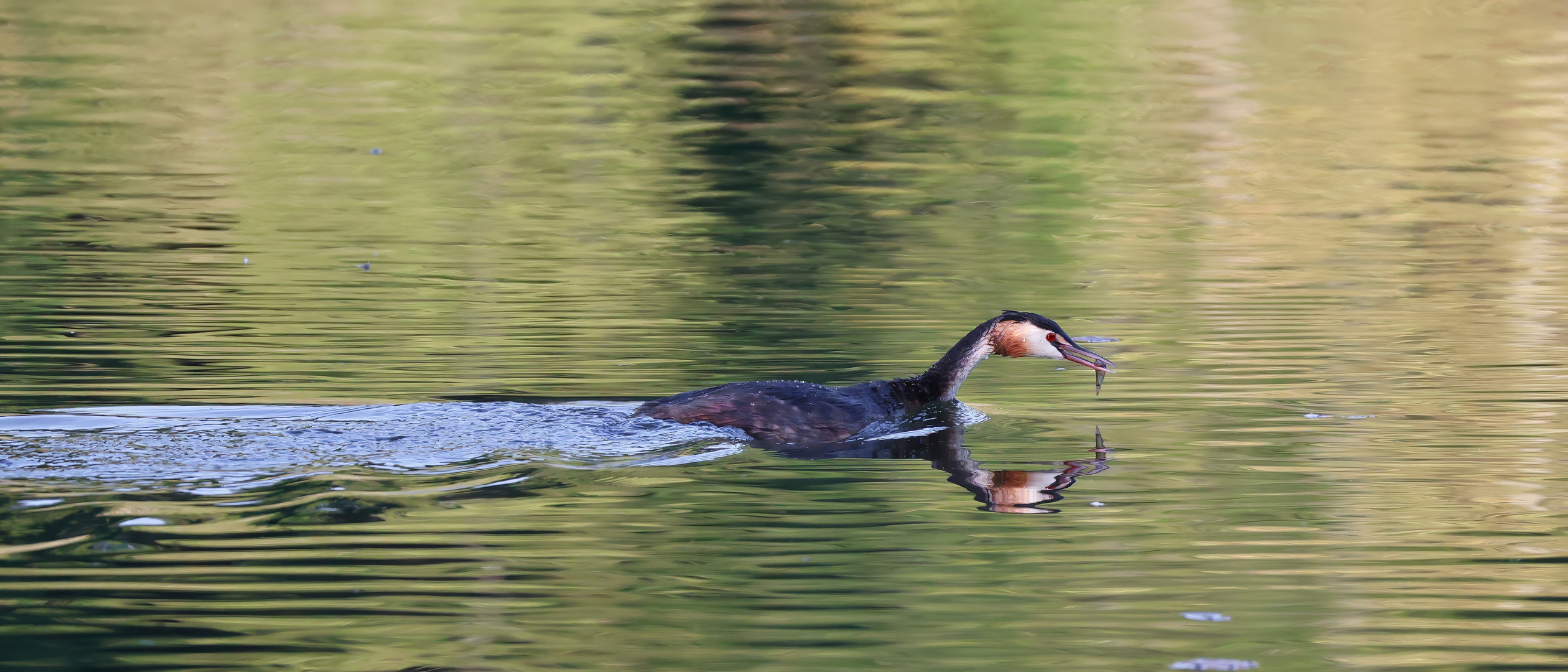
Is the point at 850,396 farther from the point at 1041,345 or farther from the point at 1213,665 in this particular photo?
→ the point at 1213,665

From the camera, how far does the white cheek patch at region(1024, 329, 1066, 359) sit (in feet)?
35.7

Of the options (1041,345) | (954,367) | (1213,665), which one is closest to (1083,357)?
(1041,345)

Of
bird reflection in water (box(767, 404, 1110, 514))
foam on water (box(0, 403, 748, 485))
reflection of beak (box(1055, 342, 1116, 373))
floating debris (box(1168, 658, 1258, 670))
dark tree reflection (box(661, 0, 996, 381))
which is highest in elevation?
dark tree reflection (box(661, 0, 996, 381))

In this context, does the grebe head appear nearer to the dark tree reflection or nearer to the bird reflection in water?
the bird reflection in water

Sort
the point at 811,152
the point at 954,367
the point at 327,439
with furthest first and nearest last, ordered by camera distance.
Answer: the point at 811,152, the point at 954,367, the point at 327,439

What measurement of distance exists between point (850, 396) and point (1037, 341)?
1302 mm

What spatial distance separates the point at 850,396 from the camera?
1035cm

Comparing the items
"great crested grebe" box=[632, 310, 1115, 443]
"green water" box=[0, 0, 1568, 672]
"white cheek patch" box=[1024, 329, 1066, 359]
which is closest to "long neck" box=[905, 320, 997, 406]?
"great crested grebe" box=[632, 310, 1115, 443]

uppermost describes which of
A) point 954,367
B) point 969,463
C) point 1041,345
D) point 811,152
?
point 811,152

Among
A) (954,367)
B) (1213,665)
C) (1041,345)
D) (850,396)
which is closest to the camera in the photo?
(1213,665)

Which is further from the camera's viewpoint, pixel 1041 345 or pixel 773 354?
pixel 773 354

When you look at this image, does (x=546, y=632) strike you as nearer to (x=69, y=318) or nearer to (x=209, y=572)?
(x=209, y=572)

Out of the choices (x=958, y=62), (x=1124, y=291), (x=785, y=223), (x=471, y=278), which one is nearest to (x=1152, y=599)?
(x=1124, y=291)

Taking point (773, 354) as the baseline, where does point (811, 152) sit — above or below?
above
